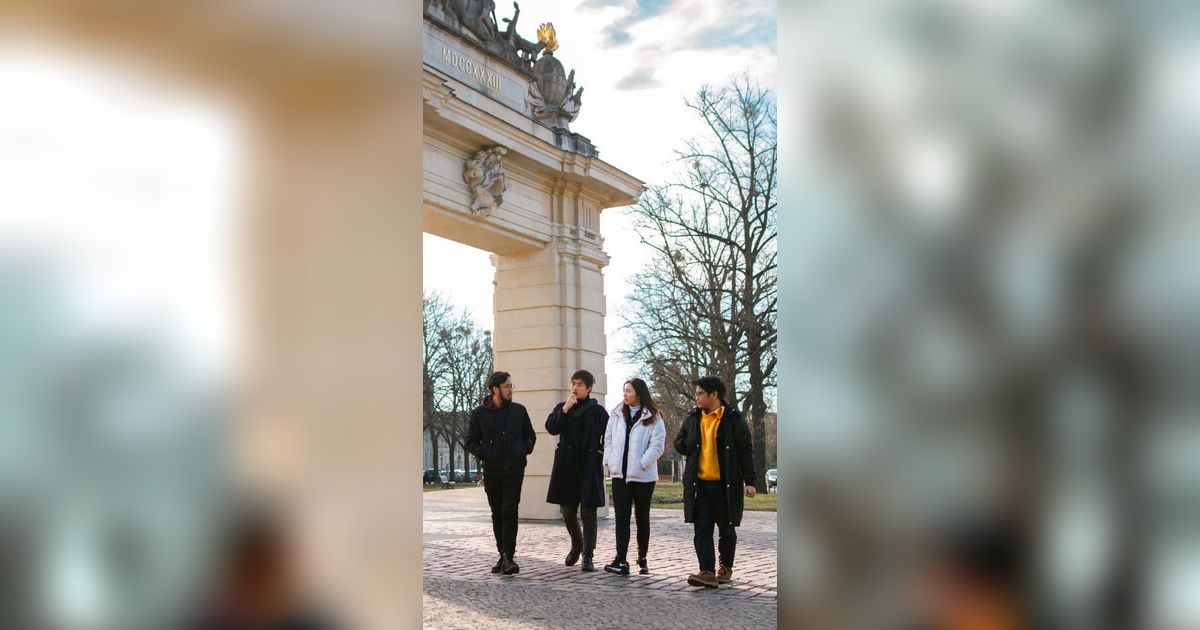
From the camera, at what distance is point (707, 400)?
8.67 metres

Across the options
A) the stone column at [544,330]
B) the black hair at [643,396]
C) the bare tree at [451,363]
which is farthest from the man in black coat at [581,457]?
the bare tree at [451,363]

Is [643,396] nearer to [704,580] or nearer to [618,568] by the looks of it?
[618,568]

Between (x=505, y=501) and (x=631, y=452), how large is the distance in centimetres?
118

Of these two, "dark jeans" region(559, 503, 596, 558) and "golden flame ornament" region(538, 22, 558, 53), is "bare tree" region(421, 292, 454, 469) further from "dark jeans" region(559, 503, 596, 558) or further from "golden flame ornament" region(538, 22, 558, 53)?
"dark jeans" region(559, 503, 596, 558)

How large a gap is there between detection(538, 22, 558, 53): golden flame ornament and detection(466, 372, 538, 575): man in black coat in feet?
26.6

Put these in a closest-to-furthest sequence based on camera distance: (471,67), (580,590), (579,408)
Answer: (580,590)
(579,408)
(471,67)

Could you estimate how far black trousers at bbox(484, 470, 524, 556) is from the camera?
9367 mm
